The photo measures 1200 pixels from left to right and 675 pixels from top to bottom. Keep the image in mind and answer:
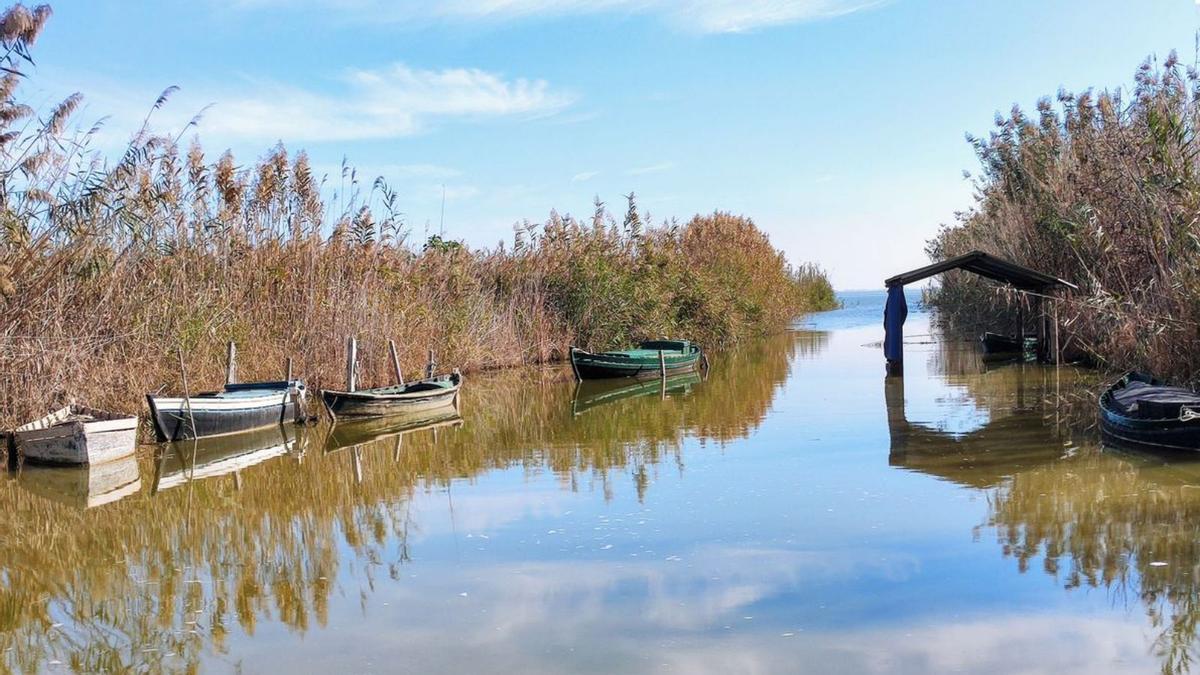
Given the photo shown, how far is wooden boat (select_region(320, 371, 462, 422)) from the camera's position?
16766mm

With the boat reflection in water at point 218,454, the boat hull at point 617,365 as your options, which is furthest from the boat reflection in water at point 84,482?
the boat hull at point 617,365

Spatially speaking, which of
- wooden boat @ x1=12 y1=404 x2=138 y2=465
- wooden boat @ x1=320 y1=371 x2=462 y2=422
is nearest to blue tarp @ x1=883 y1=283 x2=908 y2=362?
wooden boat @ x1=320 y1=371 x2=462 y2=422

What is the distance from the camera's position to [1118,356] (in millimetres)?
17906

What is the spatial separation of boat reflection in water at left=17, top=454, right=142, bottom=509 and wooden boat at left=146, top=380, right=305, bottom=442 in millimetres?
1047

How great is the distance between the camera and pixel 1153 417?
39.3 ft

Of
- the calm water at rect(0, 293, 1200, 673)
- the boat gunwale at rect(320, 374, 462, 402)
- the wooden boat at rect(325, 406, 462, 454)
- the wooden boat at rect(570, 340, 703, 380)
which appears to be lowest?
the calm water at rect(0, 293, 1200, 673)

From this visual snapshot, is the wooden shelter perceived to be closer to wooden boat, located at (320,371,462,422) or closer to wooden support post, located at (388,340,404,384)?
wooden boat, located at (320,371,462,422)

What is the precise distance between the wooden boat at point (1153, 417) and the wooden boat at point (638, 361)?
11.9 m

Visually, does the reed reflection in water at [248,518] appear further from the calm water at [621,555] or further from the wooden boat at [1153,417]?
the wooden boat at [1153,417]

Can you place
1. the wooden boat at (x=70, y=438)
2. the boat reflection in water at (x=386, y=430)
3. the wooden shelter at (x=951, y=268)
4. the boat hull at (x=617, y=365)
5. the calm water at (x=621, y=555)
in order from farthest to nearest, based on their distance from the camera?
the boat hull at (x=617, y=365), the wooden shelter at (x=951, y=268), the boat reflection in water at (x=386, y=430), the wooden boat at (x=70, y=438), the calm water at (x=621, y=555)

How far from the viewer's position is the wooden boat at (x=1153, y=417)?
38.2ft

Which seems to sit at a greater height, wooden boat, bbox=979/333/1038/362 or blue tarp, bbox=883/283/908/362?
blue tarp, bbox=883/283/908/362

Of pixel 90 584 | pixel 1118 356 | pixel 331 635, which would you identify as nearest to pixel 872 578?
pixel 331 635

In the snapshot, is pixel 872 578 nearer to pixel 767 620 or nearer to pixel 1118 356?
pixel 767 620
